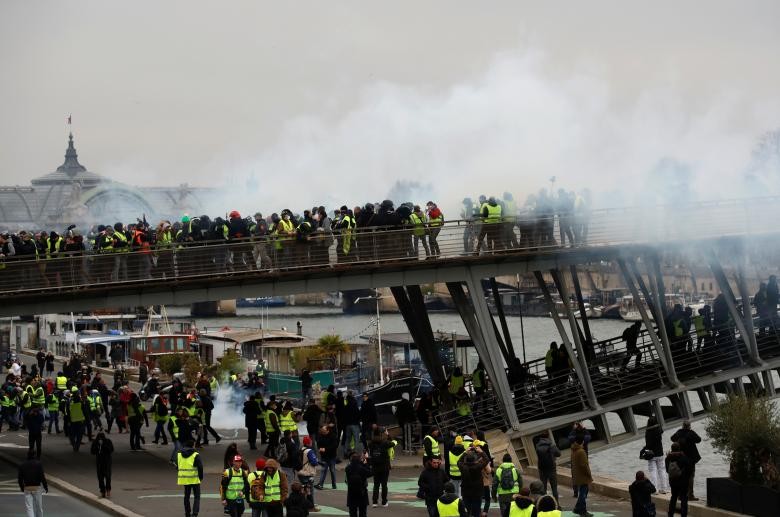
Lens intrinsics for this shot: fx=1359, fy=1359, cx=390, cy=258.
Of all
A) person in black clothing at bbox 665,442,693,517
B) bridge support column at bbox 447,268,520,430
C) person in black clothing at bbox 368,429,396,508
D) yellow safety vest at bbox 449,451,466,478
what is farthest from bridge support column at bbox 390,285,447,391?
person in black clothing at bbox 665,442,693,517

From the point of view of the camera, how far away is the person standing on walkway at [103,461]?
2595 centimetres

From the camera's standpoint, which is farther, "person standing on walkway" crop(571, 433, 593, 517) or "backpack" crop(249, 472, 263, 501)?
"person standing on walkway" crop(571, 433, 593, 517)

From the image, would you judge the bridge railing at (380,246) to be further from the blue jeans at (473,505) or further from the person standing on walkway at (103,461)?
the blue jeans at (473,505)

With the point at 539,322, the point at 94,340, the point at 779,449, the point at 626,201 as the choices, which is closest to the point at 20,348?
the point at 94,340

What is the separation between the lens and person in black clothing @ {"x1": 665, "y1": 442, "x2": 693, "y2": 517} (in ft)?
77.4

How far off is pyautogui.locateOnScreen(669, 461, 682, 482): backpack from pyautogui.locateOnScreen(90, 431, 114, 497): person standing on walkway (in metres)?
10.5

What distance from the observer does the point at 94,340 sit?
3051 inches

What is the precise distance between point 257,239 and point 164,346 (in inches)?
1764

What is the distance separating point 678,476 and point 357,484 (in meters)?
5.60

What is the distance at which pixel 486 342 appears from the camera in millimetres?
33438

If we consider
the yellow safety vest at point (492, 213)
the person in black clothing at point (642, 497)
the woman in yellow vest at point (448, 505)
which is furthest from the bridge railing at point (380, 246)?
the woman in yellow vest at point (448, 505)

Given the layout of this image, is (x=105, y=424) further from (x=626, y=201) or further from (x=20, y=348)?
(x=20, y=348)

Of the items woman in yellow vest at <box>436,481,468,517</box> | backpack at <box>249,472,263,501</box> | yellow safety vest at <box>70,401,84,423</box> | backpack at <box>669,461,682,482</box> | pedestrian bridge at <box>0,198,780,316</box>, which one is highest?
pedestrian bridge at <box>0,198,780,316</box>

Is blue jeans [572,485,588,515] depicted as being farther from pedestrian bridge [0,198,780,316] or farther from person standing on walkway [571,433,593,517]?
pedestrian bridge [0,198,780,316]
